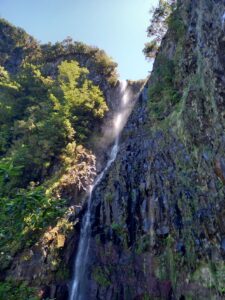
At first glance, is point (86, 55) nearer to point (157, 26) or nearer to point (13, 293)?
point (157, 26)

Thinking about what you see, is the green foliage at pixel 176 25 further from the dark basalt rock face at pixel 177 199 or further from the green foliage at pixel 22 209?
the green foliage at pixel 22 209

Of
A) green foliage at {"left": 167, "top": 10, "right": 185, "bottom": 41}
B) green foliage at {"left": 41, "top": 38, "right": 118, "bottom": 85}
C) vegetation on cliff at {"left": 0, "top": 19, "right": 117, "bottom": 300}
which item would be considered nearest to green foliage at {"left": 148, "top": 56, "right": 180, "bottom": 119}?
green foliage at {"left": 167, "top": 10, "right": 185, "bottom": 41}

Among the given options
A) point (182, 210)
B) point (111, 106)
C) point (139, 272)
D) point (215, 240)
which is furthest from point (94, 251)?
point (111, 106)

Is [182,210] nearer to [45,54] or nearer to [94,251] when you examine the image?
[94,251]

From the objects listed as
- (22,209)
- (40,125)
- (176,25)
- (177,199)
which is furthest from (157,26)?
(22,209)

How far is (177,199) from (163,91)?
6.45m

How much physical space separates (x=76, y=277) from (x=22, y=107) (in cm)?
1504

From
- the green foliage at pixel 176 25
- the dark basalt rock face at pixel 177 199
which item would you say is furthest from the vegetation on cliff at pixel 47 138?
the green foliage at pixel 176 25

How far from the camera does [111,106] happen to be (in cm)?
2336

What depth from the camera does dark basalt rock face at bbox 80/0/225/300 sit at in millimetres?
9656

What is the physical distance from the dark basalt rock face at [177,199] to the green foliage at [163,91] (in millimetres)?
348

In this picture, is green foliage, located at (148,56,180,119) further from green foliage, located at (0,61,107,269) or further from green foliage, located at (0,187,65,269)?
green foliage, located at (0,187,65,269)

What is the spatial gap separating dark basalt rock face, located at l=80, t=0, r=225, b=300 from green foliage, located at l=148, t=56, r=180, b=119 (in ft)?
1.14

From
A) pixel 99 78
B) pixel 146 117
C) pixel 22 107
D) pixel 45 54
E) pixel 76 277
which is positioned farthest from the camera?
pixel 45 54
